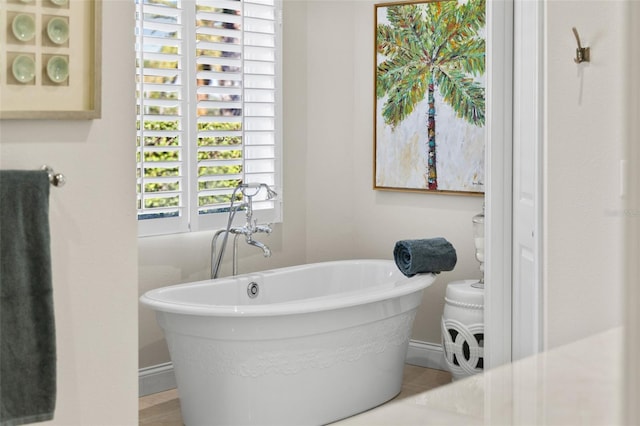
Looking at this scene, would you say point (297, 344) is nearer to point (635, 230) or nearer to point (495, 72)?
point (495, 72)

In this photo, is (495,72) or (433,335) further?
(433,335)

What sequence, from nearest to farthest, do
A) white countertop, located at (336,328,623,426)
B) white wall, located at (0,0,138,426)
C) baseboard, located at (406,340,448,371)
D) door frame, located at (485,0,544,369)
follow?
white countertop, located at (336,328,623,426) < white wall, located at (0,0,138,426) < door frame, located at (485,0,544,369) < baseboard, located at (406,340,448,371)

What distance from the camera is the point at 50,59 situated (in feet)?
5.49

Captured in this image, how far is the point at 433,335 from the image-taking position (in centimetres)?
408

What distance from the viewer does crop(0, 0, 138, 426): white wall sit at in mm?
1730

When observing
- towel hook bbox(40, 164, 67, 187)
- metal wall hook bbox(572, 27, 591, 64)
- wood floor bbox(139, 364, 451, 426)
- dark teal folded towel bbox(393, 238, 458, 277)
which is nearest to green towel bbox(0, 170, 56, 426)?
towel hook bbox(40, 164, 67, 187)

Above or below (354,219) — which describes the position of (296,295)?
below

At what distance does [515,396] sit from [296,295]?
3431 mm

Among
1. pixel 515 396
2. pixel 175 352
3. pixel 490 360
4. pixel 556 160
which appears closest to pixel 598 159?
pixel 556 160

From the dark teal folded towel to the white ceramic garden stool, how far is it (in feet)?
0.40

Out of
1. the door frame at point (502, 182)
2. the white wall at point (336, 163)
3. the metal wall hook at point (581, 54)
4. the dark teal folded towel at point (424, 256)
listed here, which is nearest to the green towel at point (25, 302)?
the metal wall hook at point (581, 54)

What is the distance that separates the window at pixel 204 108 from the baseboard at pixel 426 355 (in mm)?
1010

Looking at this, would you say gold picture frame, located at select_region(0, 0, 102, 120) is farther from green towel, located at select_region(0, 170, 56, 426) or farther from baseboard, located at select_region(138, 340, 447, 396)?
baseboard, located at select_region(138, 340, 447, 396)

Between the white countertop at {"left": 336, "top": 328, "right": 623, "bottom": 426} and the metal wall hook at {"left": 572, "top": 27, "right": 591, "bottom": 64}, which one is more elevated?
the metal wall hook at {"left": 572, "top": 27, "right": 591, "bottom": 64}
